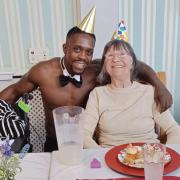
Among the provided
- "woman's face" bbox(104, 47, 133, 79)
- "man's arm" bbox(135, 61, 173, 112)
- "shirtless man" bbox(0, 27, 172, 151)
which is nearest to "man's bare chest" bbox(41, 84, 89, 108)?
"shirtless man" bbox(0, 27, 172, 151)

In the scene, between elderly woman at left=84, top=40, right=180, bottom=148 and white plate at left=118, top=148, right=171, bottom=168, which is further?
elderly woman at left=84, top=40, right=180, bottom=148

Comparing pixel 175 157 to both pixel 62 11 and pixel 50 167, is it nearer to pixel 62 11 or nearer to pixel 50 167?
pixel 50 167

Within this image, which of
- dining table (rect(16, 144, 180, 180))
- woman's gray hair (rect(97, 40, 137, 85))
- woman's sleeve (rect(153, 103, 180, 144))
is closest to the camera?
dining table (rect(16, 144, 180, 180))

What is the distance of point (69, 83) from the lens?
5.79 feet

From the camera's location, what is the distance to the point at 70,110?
47.8 inches

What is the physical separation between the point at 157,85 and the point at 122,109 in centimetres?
25

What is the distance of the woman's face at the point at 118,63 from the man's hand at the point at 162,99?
188 millimetres

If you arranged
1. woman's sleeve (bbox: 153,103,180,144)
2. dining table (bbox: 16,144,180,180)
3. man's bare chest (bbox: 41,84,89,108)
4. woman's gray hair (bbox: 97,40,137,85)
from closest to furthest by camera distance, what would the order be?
dining table (bbox: 16,144,180,180)
woman's sleeve (bbox: 153,103,180,144)
woman's gray hair (bbox: 97,40,137,85)
man's bare chest (bbox: 41,84,89,108)

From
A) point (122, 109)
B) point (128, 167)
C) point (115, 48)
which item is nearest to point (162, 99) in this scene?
point (122, 109)

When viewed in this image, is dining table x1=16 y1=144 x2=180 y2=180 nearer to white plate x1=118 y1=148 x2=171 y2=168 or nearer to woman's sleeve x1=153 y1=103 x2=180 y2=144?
white plate x1=118 y1=148 x2=171 y2=168

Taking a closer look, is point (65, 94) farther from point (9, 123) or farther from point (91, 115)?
point (9, 123)

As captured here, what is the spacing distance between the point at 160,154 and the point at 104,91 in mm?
777

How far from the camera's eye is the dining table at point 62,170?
1.06 m

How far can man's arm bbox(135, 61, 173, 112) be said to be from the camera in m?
1.63
